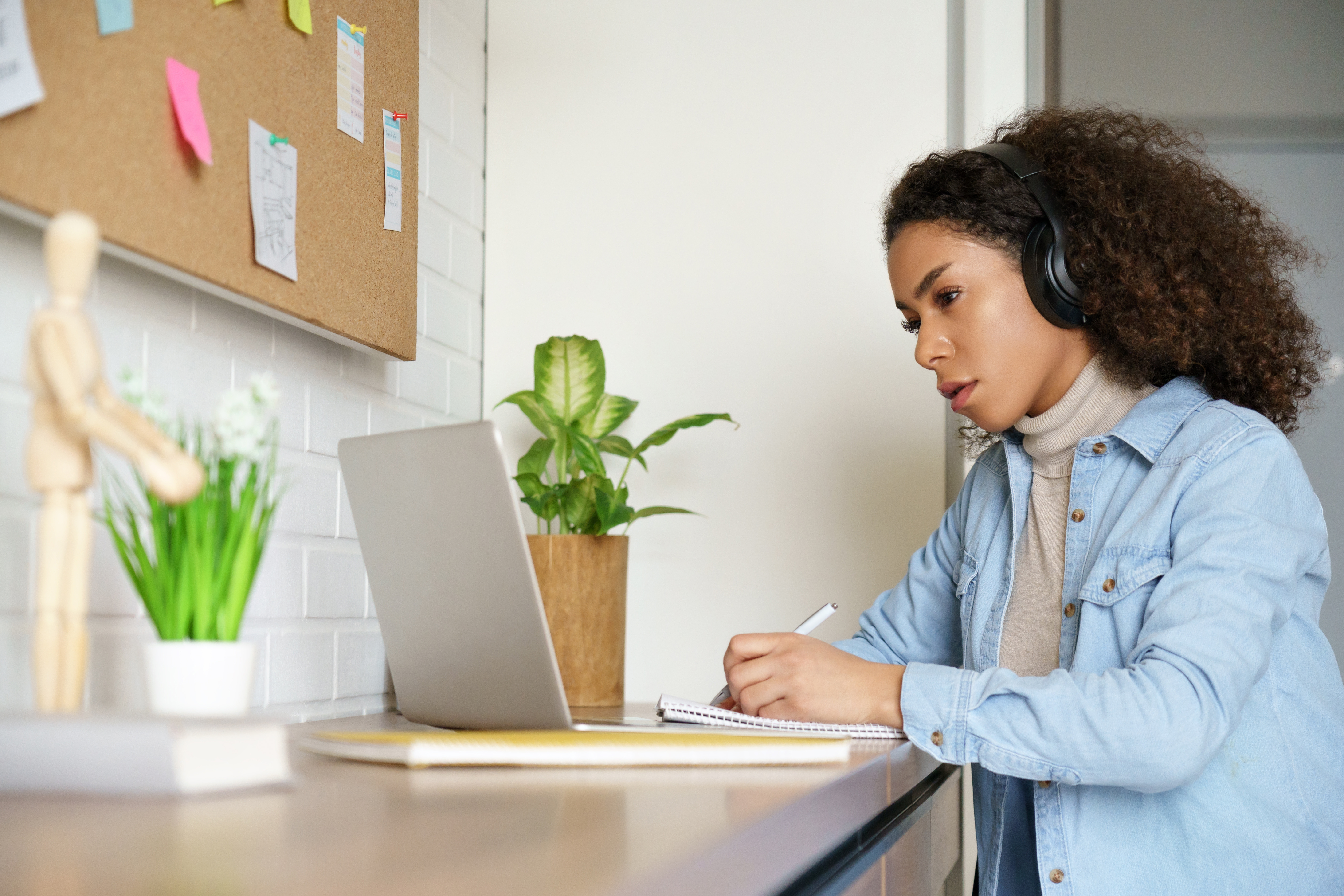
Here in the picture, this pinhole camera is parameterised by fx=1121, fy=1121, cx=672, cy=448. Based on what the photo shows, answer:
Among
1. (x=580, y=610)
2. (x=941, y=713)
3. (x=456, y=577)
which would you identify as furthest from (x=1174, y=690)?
(x=580, y=610)

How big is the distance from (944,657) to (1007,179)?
24.9 inches

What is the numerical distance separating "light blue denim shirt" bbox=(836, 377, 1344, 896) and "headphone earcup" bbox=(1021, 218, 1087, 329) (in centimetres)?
13

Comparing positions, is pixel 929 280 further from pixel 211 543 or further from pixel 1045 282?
pixel 211 543

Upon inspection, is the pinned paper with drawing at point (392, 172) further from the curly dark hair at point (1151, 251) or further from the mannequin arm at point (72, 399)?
the mannequin arm at point (72, 399)

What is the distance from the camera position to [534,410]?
5.69 feet

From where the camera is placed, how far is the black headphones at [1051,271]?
1253mm

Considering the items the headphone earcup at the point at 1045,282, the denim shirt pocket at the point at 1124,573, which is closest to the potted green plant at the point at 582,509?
the headphone earcup at the point at 1045,282

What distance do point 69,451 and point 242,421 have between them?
0.11m

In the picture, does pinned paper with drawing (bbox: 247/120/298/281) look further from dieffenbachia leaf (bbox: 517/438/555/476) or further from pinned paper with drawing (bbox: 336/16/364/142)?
dieffenbachia leaf (bbox: 517/438/555/476)

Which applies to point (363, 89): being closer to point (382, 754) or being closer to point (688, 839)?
point (382, 754)

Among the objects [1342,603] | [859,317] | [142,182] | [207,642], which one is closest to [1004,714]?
[207,642]

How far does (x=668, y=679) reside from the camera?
1.89 metres

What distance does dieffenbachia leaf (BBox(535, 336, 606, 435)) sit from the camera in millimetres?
1720

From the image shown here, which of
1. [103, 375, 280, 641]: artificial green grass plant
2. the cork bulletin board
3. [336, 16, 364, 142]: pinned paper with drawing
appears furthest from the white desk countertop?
[336, 16, 364, 142]: pinned paper with drawing
